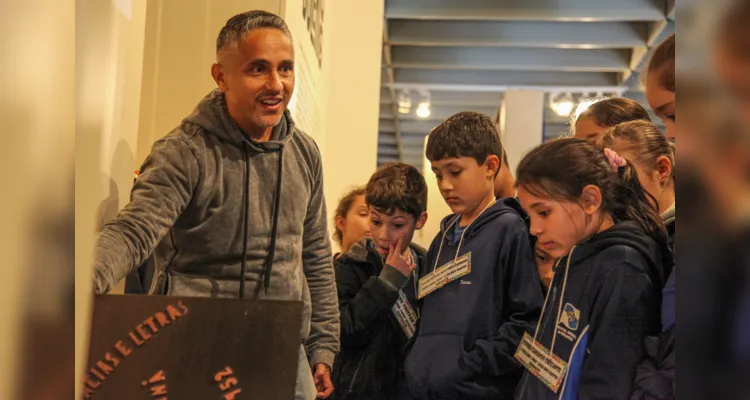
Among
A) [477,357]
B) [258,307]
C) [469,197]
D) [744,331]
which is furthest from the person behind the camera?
[469,197]

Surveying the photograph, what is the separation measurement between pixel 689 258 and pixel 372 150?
3537mm

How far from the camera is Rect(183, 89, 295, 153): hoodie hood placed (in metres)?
1.27

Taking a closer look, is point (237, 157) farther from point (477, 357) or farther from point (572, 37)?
point (572, 37)

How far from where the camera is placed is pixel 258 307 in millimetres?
799

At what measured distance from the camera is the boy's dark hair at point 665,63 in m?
1.09

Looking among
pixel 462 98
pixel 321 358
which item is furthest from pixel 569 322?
pixel 462 98

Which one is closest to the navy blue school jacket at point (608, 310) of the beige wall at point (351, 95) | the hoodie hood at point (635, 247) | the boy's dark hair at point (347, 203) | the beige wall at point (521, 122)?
the hoodie hood at point (635, 247)

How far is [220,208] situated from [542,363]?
0.65 m

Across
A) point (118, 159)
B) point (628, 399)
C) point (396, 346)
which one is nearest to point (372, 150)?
point (396, 346)

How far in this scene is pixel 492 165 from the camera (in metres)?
1.87

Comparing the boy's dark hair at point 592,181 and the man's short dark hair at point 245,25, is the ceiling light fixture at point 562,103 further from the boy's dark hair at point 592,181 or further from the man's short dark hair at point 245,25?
the man's short dark hair at point 245,25

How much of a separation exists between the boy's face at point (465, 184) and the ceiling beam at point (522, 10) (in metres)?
3.91

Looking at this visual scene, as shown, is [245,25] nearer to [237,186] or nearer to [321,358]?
[237,186]

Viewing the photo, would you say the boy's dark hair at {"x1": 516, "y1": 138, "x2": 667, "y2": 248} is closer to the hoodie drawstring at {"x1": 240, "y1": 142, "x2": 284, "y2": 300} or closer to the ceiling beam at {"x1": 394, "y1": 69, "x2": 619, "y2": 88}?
the hoodie drawstring at {"x1": 240, "y1": 142, "x2": 284, "y2": 300}
